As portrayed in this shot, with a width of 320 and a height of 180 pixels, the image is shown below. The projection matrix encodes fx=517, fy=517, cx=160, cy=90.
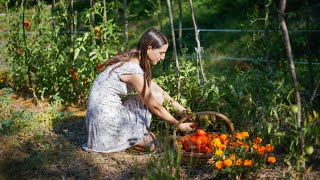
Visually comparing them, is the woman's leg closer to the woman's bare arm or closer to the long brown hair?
the woman's bare arm

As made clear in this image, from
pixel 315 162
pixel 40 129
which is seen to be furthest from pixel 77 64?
pixel 315 162

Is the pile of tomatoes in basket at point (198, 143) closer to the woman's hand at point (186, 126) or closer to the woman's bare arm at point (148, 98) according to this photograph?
the woman's hand at point (186, 126)

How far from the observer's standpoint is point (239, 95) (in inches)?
162

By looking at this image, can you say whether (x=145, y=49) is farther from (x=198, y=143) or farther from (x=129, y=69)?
(x=198, y=143)

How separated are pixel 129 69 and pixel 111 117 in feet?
1.41

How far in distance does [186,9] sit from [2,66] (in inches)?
150

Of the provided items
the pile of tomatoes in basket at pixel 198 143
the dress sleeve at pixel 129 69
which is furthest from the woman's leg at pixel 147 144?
the dress sleeve at pixel 129 69

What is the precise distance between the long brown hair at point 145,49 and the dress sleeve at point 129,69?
0.04m

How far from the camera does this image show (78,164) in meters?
4.00

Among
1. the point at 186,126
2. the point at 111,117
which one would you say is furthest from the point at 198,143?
the point at 111,117

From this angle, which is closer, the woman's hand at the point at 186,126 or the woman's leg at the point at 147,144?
the woman's hand at the point at 186,126

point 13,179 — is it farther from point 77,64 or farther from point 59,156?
point 77,64

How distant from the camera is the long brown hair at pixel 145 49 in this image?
13.9 feet

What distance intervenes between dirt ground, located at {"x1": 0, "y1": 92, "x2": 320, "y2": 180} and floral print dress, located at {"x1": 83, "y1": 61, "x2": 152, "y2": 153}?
94 millimetres
